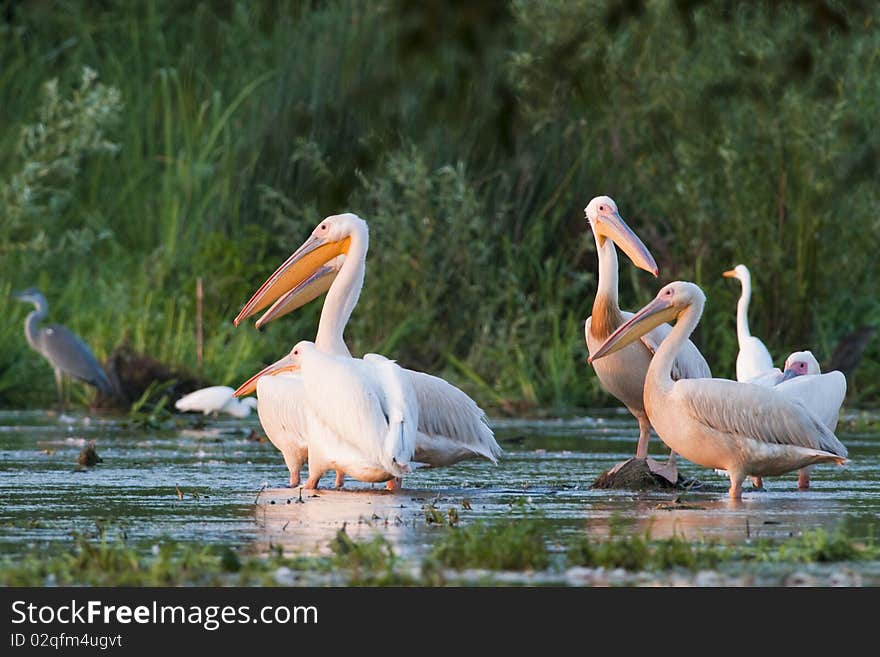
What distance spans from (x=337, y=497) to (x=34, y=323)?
768 cm

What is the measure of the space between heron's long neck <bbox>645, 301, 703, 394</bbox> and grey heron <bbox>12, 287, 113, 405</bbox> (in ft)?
21.1

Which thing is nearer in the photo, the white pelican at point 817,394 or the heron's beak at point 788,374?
the white pelican at point 817,394

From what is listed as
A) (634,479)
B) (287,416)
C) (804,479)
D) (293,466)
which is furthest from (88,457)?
(804,479)

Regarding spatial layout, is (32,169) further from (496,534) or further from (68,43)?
(496,534)

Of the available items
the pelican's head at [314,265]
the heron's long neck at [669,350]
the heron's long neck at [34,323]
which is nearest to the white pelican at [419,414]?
the pelican's head at [314,265]

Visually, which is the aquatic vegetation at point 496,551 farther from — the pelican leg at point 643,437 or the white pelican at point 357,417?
the pelican leg at point 643,437

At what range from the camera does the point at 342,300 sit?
32.4ft

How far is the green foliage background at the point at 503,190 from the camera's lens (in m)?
15.6

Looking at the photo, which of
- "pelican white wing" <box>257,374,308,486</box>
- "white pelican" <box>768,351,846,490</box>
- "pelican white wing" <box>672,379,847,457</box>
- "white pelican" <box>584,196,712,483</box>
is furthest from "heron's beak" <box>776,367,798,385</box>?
"pelican white wing" <box>257,374,308,486</box>

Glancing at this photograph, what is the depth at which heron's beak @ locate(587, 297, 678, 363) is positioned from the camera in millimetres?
9297

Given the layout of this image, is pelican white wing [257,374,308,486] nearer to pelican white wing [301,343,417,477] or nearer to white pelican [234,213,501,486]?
white pelican [234,213,501,486]

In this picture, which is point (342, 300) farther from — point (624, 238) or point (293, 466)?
point (624, 238)

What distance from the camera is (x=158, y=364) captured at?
589 inches

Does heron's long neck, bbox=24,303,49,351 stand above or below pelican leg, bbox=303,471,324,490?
above
